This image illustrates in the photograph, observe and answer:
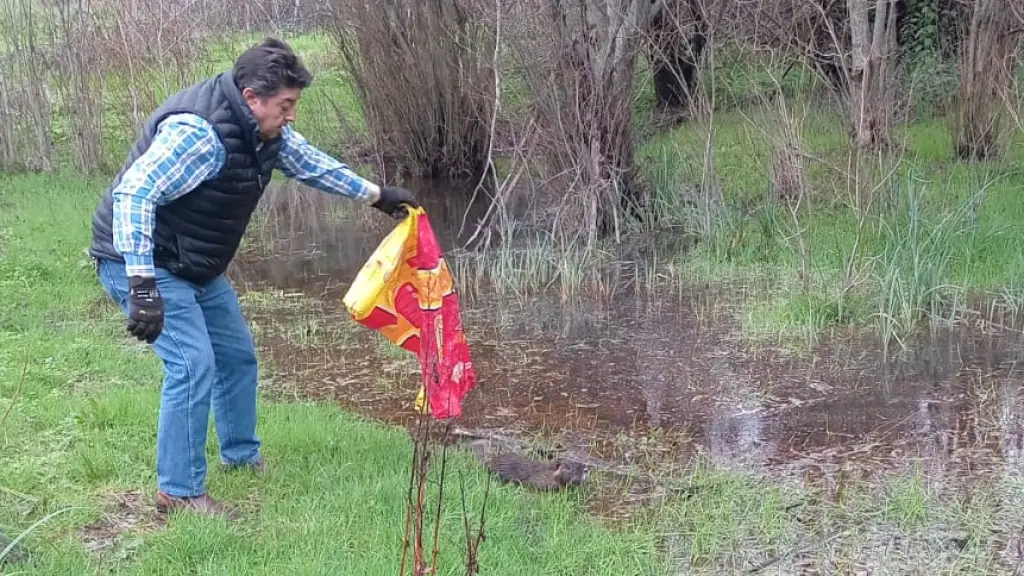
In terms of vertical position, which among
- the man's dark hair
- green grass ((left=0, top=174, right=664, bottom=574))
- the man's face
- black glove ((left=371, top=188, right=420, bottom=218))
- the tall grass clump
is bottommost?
green grass ((left=0, top=174, right=664, bottom=574))

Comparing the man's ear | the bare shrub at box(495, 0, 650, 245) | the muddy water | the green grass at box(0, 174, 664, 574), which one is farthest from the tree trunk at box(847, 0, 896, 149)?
the man's ear

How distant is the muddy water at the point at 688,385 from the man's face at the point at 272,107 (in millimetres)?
2284

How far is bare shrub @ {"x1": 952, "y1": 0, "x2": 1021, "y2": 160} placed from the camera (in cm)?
984

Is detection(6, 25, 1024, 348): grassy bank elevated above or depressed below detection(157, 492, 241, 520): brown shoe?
above

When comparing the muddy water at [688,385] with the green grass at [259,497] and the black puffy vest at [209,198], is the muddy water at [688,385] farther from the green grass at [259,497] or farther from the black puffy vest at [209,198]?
the black puffy vest at [209,198]

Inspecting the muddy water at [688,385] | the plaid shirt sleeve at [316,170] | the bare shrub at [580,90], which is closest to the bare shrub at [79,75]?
the bare shrub at [580,90]

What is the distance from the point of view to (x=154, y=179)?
3.75 m

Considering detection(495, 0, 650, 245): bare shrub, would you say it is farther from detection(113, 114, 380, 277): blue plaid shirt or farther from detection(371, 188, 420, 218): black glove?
detection(113, 114, 380, 277): blue plaid shirt

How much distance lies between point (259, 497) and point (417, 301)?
1102 mm

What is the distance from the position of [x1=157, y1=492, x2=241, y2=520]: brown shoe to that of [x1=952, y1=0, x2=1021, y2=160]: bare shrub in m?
7.97

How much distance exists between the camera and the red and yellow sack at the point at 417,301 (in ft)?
15.1

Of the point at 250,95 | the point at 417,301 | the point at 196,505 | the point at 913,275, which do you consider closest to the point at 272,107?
the point at 250,95

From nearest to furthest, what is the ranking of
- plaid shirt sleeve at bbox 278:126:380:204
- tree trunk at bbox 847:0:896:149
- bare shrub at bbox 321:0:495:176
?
plaid shirt sleeve at bbox 278:126:380:204
tree trunk at bbox 847:0:896:149
bare shrub at bbox 321:0:495:176

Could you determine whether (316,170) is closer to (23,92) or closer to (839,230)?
(839,230)
